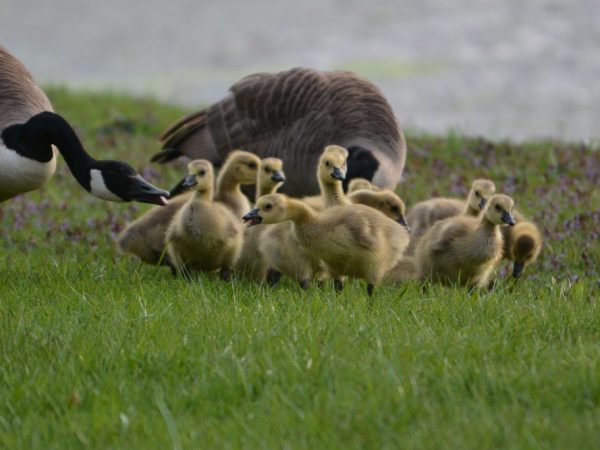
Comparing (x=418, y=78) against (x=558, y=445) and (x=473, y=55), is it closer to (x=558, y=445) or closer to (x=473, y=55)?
(x=473, y=55)

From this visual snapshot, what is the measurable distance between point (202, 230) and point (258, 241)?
1.32ft

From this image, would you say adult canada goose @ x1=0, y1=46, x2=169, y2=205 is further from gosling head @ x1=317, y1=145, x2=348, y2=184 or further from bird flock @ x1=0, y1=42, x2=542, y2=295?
gosling head @ x1=317, y1=145, x2=348, y2=184

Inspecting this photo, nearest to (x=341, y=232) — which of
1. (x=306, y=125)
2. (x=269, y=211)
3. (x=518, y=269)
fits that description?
(x=269, y=211)

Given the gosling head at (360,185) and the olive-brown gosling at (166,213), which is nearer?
the olive-brown gosling at (166,213)

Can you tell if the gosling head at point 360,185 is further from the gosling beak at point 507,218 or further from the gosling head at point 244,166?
the gosling beak at point 507,218

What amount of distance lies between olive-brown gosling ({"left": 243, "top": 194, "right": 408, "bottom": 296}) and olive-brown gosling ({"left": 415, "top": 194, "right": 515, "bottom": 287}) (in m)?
0.40

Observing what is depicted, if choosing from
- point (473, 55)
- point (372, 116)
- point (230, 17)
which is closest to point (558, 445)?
point (372, 116)

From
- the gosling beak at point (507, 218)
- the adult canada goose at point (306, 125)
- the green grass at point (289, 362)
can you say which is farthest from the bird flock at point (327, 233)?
the adult canada goose at point (306, 125)

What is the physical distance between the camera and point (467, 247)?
6.25 meters

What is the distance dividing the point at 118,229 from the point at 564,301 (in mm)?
3973

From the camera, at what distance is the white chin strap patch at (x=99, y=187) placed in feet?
20.7

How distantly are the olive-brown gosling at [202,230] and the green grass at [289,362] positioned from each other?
0.25 meters

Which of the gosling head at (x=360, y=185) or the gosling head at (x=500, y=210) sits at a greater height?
the gosling head at (x=500, y=210)

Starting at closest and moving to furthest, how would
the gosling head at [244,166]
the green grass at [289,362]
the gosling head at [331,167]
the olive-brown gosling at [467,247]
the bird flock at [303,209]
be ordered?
the green grass at [289,362]
the bird flock at [303,209]
the olive-brown gosling at [467,247]
the gosling head at [331,167]
the gosling head at [244,166]
